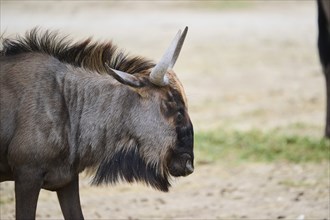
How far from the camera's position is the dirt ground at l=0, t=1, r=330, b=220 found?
8.38 meters

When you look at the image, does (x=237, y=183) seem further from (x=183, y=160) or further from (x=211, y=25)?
(x=211, y=25)

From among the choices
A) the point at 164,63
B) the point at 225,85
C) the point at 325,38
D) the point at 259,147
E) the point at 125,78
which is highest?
the point at 164,63

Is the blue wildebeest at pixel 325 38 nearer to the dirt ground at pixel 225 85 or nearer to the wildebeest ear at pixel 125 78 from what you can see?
the dirt ground at pixel 225 85

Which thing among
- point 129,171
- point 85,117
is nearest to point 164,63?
A: point 85,117

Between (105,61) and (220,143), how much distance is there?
4.47 m

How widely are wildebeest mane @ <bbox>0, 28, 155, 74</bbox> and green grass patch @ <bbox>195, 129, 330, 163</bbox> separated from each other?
3778 millimetres

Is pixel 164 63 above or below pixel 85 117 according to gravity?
above

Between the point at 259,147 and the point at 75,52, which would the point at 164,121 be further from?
the point at 259,147

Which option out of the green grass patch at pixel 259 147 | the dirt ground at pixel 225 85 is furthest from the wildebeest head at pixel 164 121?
the green grass patch at pixel 259 147

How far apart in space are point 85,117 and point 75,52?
434 millimetres

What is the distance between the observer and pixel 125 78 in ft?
19.8

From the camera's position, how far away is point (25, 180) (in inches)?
233

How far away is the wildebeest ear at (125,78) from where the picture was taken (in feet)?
19.6

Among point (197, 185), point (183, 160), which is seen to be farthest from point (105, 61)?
point (197, 185)
